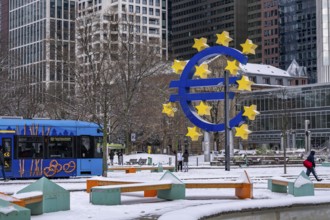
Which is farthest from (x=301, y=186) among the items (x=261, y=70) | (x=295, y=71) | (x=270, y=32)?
(x=270, y=32)

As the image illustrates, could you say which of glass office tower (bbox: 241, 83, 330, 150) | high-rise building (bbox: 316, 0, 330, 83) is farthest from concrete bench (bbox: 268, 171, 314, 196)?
high-rise building (bbox: 316, 0, 330, 83)

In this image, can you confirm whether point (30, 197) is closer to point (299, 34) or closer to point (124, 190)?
point (124, 190)

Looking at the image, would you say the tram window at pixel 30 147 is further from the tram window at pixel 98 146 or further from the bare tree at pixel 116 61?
the bare tree at pixel 116 61

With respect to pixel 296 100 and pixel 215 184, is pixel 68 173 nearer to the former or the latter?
pixel 215 184

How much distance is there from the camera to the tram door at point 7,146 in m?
33.2

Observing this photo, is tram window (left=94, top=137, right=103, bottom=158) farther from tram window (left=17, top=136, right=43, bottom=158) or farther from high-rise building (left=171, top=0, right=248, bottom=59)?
high-rise building (left=171, top=0, right=248, bottom=59)

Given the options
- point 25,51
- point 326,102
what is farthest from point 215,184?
point 25,51

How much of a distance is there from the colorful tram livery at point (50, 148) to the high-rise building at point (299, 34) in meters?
139

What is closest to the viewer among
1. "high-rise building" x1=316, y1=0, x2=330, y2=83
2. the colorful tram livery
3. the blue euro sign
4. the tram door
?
the tram door

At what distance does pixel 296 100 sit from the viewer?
108938 millimetres

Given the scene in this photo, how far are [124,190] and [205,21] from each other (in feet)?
561

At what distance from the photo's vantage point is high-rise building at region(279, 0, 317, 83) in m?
170

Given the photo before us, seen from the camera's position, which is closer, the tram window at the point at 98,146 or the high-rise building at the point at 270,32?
the tram window at the point at 98,146

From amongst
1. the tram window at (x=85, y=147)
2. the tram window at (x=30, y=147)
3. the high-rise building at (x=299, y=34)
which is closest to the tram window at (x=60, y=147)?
the tram window at (x=30, y=147)
